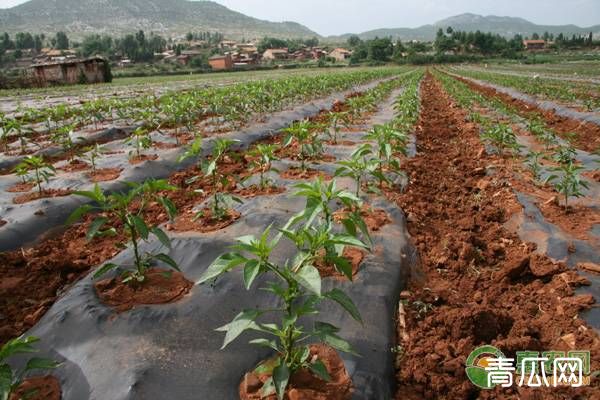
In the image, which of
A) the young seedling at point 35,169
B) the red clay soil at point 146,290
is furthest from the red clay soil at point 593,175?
the young seedling at point 35,169

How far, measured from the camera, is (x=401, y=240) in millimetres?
3438

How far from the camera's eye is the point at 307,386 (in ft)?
6.39

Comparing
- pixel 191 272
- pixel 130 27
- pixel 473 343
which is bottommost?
pixel 473 343

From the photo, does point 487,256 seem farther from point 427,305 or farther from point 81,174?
point 81,174

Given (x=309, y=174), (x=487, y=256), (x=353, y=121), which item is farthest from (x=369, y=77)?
(x=487, y=256)

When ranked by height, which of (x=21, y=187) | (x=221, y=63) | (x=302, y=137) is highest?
(x=221, y=63)

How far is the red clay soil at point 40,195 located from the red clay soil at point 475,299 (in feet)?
11.9

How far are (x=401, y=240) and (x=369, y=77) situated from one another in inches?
974

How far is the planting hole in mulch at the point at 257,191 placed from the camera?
4.44 meters

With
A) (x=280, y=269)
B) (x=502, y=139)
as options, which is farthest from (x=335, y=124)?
(x=280, y=269)

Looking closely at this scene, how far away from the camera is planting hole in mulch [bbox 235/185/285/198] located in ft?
14.6

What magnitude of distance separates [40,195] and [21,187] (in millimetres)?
549

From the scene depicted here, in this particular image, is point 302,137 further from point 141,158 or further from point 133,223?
point 133,223

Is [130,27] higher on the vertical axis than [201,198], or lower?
higher
